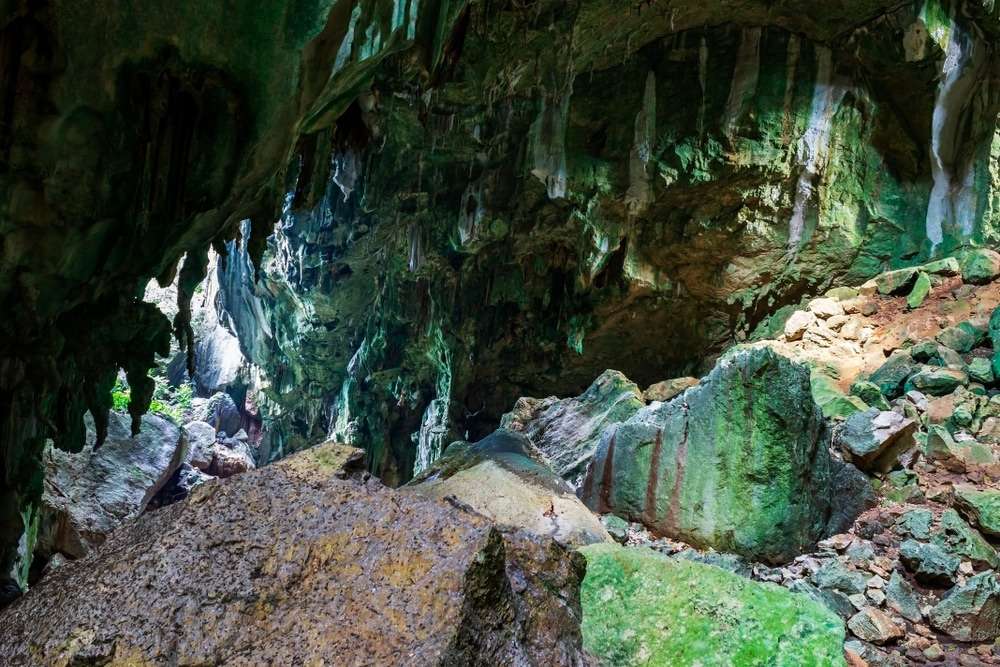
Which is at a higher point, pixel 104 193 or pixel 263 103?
pixel 263 103

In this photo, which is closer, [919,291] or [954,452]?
[954,452]

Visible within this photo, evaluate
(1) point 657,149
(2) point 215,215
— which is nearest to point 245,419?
(1) point 657,149

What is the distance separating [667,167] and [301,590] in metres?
9.71

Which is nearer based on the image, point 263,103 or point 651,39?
point 263,103

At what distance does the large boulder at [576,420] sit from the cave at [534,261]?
0.21ft

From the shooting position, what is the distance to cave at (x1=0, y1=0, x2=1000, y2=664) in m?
3.62

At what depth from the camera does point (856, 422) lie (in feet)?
21.0

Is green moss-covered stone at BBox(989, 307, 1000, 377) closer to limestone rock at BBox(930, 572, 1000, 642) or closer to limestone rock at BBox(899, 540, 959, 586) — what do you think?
limestone rock at BBox(899, 540, 959, 586)

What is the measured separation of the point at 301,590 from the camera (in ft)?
8.38

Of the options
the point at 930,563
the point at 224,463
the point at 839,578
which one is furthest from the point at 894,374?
the point at 224,463

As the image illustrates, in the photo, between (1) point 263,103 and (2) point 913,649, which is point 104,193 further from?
(2) point 913,649

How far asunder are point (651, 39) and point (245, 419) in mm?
19760

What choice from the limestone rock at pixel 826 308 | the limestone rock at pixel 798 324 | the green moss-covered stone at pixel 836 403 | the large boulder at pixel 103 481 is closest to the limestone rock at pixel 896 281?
the limestone rock at pixel 826 308

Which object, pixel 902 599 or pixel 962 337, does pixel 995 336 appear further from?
pixel 902 599
